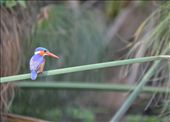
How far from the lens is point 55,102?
663 cm

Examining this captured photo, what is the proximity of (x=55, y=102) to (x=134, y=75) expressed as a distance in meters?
1.27

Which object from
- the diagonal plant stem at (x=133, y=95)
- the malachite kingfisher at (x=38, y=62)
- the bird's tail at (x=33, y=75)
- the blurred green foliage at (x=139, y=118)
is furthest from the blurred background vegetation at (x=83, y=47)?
the bird's tail at (x=33, y=75)

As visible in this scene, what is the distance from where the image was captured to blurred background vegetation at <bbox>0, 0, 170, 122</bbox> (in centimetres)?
500

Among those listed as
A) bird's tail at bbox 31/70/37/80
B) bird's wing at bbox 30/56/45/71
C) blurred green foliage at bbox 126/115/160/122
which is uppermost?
blurred green foliage at bbox 126/115/160/122

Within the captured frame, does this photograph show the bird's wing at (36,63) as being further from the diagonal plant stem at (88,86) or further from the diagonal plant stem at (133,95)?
the diagonal plant stem at (88,86)

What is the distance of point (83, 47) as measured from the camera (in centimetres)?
652

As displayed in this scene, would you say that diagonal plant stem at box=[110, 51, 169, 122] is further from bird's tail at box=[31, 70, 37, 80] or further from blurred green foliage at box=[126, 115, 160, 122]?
blurred green foliage at box=[126, 115, 160, 122]

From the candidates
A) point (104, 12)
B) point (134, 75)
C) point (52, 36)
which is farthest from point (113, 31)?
point (134, 75)

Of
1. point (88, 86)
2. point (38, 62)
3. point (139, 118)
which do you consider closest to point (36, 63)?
point (38, 62)

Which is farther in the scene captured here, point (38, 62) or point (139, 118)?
point (139, 118)

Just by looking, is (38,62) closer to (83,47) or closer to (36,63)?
(36,63)

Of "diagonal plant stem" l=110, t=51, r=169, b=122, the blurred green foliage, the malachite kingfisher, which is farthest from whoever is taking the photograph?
the blurred green foliage

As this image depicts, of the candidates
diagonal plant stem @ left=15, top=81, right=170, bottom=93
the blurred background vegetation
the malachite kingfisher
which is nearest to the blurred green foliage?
the blurred background vegetation

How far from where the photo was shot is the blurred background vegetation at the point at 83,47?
5.00m
